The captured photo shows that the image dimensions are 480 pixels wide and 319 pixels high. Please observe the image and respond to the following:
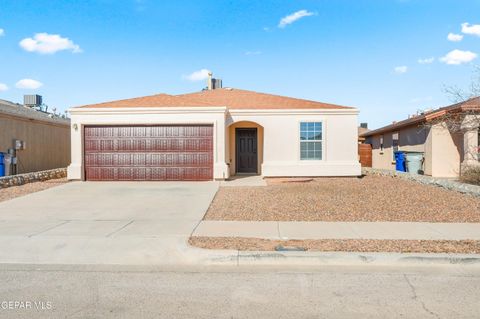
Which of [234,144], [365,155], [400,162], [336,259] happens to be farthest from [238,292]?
[365,155]

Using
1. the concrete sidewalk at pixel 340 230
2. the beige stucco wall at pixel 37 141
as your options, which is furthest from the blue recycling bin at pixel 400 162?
the beige stucco wall at pixel 37 141

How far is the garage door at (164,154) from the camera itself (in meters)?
15.9

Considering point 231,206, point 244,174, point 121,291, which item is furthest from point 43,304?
point 244,174

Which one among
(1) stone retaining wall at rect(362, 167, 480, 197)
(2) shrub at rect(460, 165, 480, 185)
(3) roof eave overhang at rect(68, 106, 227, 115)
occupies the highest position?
(3) roof eave overhang at rect(68, 106, 227, 115)

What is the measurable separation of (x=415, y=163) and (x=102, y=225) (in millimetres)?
15073

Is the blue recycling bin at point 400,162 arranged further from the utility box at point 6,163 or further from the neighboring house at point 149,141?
the utility box at point 6,163

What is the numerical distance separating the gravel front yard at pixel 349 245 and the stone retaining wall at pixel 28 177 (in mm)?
10941

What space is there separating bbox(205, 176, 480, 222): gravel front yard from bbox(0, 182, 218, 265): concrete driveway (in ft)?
3.20

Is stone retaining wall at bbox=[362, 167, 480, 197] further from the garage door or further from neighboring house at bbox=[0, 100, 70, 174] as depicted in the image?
neighboring house at bbox=[0, 100, 70, 174]

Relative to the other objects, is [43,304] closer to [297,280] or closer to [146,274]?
[146,274]

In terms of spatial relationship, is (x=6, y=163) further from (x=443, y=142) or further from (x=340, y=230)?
(x=443, y=142)

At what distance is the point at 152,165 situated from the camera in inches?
627

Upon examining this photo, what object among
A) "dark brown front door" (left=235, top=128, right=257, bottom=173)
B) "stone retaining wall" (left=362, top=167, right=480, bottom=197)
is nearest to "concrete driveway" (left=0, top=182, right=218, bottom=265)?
"dark brown front door" (left=235, top=128, right=257, bottom=173)

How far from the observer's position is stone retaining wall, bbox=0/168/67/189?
14.0 m
